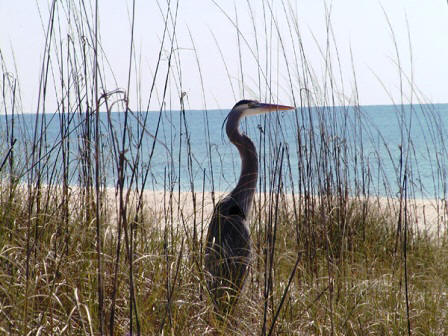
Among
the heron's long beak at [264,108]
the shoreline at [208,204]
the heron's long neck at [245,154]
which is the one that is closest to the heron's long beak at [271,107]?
the heron's long beak at [264,108]

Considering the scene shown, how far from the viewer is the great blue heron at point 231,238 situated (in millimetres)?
1964

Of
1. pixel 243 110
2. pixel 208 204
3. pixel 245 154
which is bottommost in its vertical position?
pixel 208 204

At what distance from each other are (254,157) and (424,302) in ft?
3.38

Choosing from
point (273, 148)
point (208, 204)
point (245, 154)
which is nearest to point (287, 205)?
point (208, 204)

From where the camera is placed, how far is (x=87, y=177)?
2.14m

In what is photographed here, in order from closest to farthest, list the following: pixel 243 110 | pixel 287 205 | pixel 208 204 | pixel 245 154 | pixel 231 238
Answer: pixel 231 238
pixel 245 154
pixel 243 110
pixel 287 205
pixel 208 204

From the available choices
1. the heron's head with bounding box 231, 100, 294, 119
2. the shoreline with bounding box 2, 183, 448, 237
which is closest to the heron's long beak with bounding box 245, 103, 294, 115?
the heron's head with bounding box 231, 100, 294, 119

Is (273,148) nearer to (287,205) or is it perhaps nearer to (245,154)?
(245,154)

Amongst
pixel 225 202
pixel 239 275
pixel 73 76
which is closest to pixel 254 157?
pixel 225 202

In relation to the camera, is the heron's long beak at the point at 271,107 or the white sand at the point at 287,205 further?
the heron's long beak at the point at 271,107

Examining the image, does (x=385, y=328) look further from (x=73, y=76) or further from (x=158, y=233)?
(x=73, y=76)

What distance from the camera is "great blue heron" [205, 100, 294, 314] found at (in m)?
1.96

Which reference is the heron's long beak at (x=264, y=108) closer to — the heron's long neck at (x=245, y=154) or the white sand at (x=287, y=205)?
the heron's long neck at (x=245, y=154)

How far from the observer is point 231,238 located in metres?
2.24
